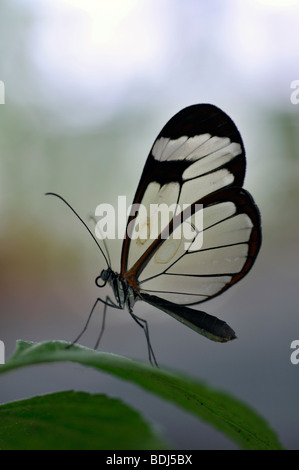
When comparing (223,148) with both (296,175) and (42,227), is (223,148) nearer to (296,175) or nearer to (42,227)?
(42,227)

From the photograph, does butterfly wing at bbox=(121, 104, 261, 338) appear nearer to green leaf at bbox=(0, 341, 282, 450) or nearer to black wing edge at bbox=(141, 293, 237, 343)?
black wing edge at bbox=(141, 293, 237, 343)

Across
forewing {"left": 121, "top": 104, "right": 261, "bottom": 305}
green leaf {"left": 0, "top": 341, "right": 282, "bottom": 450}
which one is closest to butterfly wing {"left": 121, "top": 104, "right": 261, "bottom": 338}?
forewing {"left": 121, "top": 104, "right": 261, "bottom": 305}

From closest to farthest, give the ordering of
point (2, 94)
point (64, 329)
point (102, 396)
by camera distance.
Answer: point (102, 396) → point (64, 329) → point (2, 94)

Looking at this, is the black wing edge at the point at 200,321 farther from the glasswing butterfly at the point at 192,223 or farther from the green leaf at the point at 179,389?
the green leaf at the point at 179,389

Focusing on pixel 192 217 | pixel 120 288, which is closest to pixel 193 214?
pixel 192 217

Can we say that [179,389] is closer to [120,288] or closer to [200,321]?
[200,321]

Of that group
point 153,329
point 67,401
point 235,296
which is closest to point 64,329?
point 153,329
